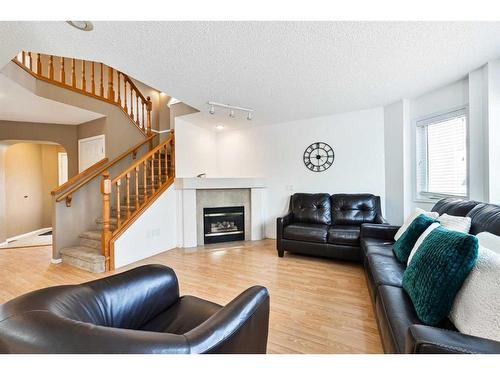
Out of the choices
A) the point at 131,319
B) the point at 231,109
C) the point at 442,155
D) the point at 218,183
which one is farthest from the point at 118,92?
the point at 442,155

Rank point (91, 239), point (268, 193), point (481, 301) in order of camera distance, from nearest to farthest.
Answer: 1. point (481, 301)
2. point (91, 239)
3. point (268, 193)

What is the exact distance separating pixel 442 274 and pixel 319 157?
332cm

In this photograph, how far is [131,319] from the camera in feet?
4.01

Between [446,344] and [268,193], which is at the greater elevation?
[268,193]

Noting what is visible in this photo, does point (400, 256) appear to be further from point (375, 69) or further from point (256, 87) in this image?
point (256, 87)

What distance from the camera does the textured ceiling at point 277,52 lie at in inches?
71.6

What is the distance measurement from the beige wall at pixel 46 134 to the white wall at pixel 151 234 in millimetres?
2271

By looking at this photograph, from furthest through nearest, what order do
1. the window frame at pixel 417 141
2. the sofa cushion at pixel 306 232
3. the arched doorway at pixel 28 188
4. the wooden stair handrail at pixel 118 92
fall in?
the arched doorway at pixel 28 188
the wooden stair handrail at pixel 118 92
the sofa cushion at pixel 306 232
the window frame at pixel 417 141

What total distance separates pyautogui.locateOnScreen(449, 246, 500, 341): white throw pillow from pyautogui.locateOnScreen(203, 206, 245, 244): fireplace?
148 inches

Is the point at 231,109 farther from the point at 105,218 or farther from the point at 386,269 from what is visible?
the point at 386,269

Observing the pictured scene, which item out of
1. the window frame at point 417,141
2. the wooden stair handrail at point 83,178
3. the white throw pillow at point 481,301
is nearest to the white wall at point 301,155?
the window frame at point 417,141

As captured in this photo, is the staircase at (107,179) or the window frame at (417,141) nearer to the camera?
the window frame at (417,141)

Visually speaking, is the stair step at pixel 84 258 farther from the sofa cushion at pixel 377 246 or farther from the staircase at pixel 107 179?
the sofa cushion at pixel 377 246
